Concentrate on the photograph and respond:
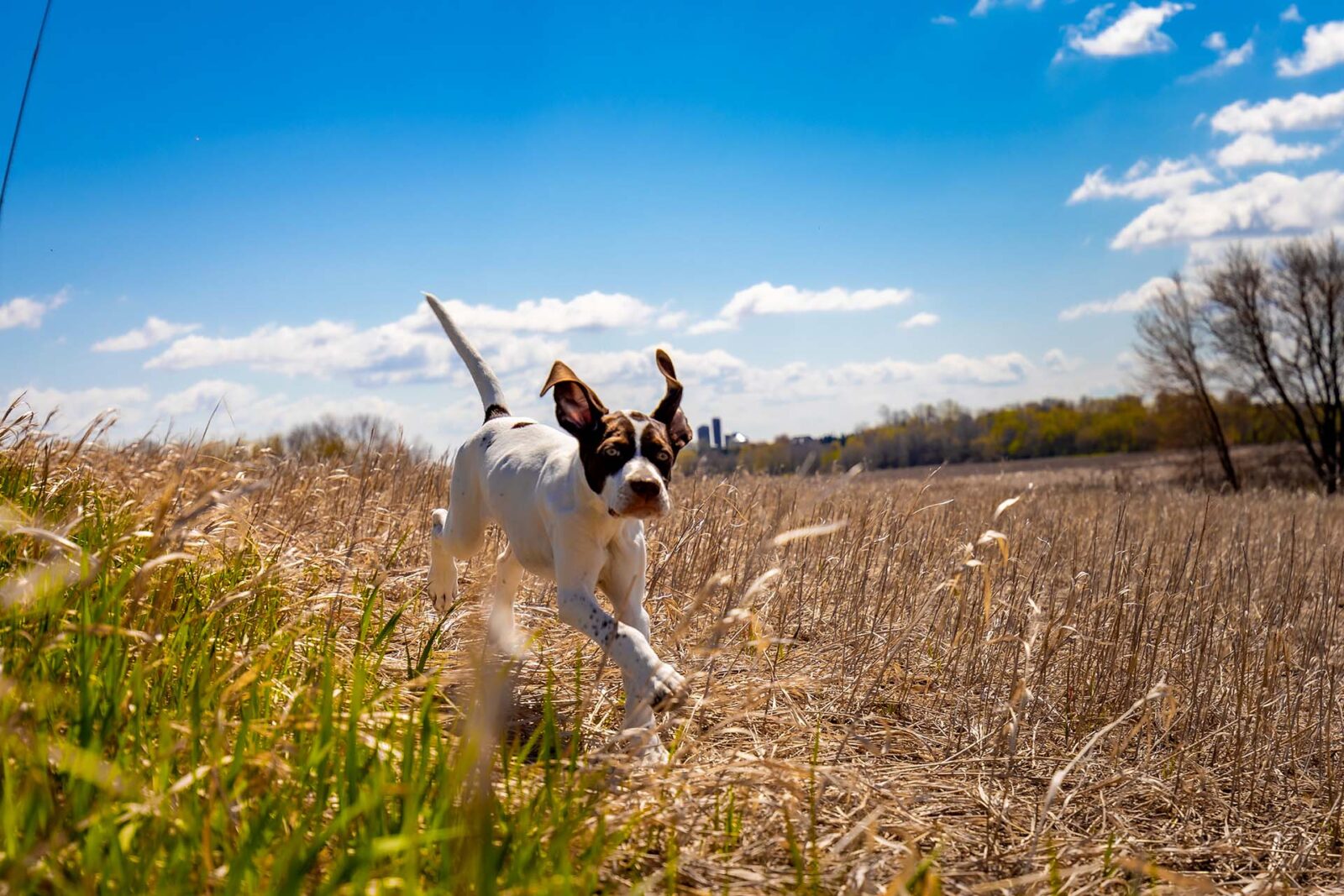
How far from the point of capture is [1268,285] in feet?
96.1

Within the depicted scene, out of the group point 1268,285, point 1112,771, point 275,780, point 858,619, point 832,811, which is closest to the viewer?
point 275,780

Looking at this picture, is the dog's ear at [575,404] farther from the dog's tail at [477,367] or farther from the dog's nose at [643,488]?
the dog's tail at [477,367]

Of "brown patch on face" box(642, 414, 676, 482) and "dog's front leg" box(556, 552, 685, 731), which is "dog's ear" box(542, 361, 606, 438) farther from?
"dog's front leg" box(556, 552, 685, 731)

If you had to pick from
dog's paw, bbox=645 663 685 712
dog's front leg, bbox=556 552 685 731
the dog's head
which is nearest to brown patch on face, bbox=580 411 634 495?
the dog's head

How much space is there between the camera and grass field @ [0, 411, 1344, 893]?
6.08 ft

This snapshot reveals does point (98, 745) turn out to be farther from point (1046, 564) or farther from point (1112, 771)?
point (1046, 564)

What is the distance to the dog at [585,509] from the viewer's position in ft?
10.2

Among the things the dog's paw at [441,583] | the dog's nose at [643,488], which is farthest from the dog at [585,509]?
the dog's paw at [441,583]

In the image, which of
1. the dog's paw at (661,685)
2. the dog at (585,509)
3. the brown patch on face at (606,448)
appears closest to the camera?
the dog's paw at (661,685)

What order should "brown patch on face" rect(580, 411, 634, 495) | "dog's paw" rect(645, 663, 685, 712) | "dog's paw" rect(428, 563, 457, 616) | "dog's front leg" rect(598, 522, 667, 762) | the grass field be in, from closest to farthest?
the grass field, "dog's paw" rect(645, 663, 685, 712), "brown patch on face" rect(580, 411, 634, 495), "dog's front leg" rect(598, 522, 667, 762), "dog's paw" rect(428, 563, 457, 616)

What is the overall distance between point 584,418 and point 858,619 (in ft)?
7.62

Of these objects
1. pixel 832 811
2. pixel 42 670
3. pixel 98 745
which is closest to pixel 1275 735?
pixel 832 811

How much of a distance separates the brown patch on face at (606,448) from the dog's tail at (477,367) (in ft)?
5.38

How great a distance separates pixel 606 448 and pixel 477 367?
81.4 inches
